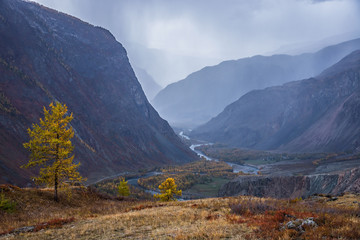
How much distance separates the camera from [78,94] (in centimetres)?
11438

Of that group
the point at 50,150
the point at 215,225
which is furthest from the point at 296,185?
the point at 50,150

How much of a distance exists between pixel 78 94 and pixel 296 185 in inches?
3921

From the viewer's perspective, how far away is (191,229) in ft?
34.4

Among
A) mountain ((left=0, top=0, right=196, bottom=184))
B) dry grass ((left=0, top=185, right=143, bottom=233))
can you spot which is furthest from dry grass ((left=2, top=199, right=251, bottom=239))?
mountain ((left=0, top=0, right=196, bottom=184))

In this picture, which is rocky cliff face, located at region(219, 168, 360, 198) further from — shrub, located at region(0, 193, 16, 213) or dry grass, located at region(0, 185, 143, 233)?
shrub, located at region(0, 193, 16, 213)

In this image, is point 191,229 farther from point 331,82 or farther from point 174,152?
point 331,82

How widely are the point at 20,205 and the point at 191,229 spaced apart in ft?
52.4

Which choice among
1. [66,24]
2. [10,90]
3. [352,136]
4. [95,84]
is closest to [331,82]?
[352,136]

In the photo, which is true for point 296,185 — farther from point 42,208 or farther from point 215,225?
point 42,208

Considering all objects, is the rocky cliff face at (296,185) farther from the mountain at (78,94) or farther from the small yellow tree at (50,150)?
the mountain at (78,94)

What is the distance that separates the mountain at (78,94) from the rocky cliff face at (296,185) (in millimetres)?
49733

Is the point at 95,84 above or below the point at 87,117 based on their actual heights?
above

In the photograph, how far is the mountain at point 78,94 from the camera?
242 ft

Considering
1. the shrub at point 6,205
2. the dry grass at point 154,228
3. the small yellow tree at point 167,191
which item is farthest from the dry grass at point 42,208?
the small yellow tree at point 167,191
